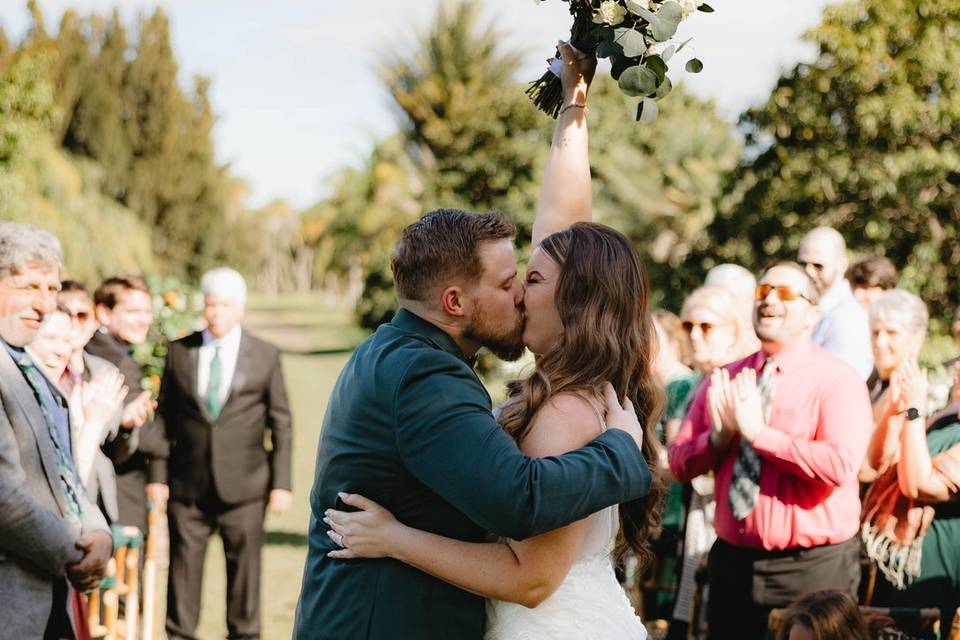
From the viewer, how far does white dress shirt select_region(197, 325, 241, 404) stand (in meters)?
6.93

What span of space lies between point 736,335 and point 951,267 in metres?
9.92

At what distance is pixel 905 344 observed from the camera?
17.3 feet

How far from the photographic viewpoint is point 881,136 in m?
14.7

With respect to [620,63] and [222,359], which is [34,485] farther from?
[222,359]

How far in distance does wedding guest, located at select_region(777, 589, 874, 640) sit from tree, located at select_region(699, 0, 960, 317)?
36.4 ft

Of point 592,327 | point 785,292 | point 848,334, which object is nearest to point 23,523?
point 592,327

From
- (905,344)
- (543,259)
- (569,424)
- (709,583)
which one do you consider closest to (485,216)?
(543,259)

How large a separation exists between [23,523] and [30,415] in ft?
1.17

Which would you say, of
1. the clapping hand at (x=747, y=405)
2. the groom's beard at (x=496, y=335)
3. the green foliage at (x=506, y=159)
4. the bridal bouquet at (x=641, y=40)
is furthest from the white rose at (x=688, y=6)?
the green foliage at (x=506, y=159)

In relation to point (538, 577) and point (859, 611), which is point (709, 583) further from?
point (538, 577)

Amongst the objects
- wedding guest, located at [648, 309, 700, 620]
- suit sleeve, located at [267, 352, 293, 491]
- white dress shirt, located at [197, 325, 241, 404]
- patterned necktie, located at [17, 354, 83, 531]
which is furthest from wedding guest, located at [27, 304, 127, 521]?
wedding guest, located at [648, 309, 700, 620]

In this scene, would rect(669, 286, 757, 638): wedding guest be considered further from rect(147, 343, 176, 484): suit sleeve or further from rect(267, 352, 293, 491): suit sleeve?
rect(147, 343, 176, 484): suit sleeve

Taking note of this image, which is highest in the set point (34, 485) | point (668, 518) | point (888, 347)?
point (888, 347)

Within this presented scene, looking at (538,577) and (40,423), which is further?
(40,423)
